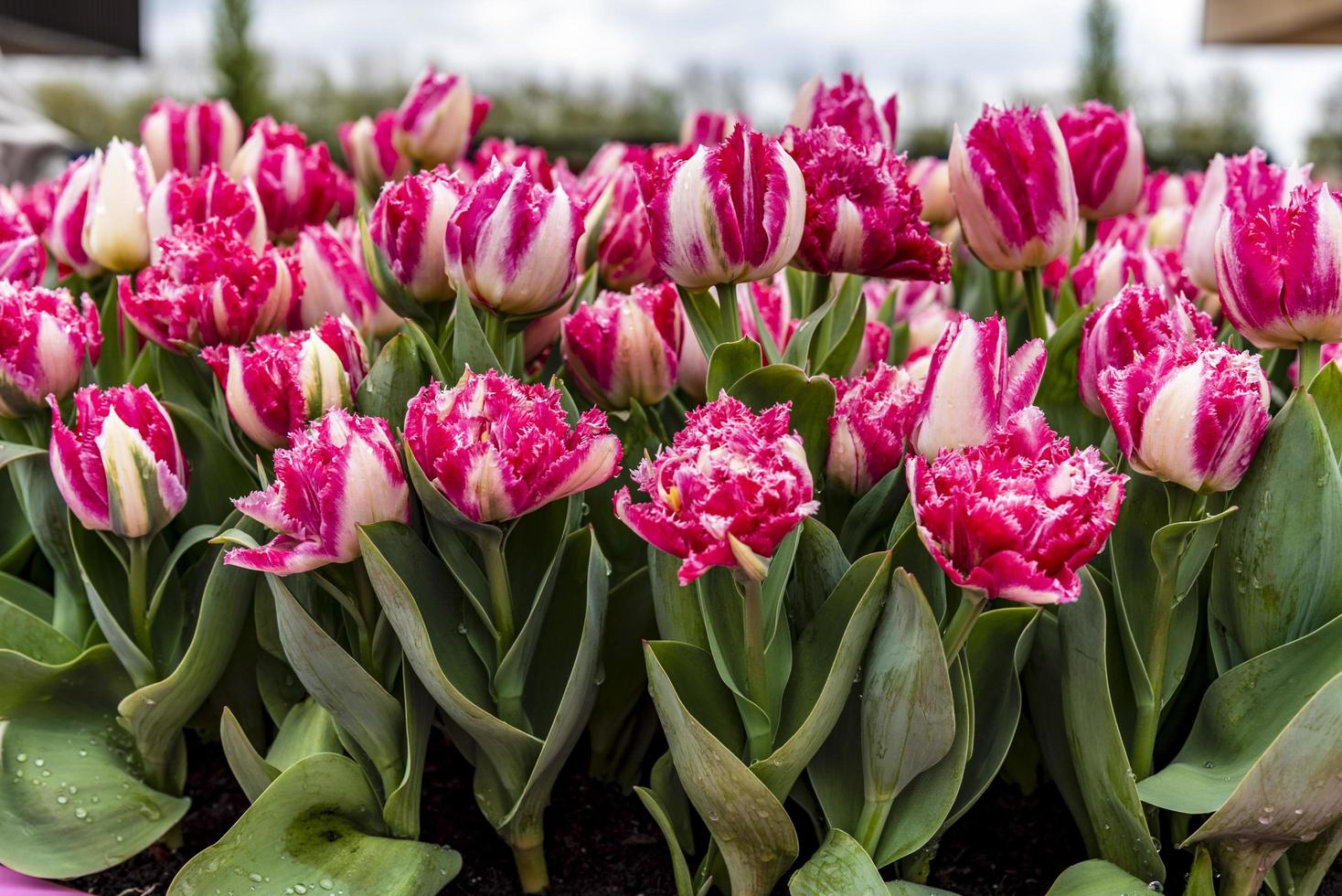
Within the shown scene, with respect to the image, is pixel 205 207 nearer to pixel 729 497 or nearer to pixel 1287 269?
pixel 729 497

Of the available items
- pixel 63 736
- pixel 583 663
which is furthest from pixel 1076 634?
pixel 63 736

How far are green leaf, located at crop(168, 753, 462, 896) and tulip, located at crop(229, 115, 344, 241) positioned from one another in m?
0.63

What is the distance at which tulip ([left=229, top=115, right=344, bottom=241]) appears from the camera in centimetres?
122

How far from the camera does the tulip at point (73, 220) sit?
1076 millimetres

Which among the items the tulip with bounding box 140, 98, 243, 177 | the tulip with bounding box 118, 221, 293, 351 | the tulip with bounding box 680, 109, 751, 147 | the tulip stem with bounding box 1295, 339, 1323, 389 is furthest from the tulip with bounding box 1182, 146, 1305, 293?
the tulip with bounding box 140, 98, 243, 177

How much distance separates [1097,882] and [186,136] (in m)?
1.23

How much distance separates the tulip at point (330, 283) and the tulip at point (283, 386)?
20cm

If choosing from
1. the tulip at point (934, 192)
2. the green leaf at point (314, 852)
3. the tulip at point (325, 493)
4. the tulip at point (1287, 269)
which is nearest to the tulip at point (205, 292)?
the tulip at point (325, 493)

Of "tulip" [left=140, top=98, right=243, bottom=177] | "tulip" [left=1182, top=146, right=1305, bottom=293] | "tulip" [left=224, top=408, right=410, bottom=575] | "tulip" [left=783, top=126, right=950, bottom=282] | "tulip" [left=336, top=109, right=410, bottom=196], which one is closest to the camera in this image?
"tulip" [left=224, top=408, right=410, bottom=575]

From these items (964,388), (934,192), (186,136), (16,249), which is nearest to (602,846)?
(964,388)

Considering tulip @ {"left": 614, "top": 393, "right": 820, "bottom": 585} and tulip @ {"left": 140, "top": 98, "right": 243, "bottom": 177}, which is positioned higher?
tulip @ {"left": 140, "top": 98, "right": 243, "bottom": 177}

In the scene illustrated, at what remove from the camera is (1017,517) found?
593 millimetres

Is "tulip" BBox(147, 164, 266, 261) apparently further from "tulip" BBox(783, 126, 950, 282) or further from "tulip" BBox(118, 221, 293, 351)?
"tulip" BBox(783, 126, 950, 282)

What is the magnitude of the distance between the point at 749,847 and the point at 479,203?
433mm
